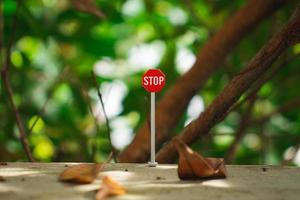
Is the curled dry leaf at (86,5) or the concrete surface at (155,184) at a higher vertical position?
the curled dry leaf at (86,5)

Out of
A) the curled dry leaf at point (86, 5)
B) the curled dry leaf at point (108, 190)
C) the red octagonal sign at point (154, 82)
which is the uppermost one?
the curled dry leaf at point (86, 5)

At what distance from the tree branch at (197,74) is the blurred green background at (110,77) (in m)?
0.35

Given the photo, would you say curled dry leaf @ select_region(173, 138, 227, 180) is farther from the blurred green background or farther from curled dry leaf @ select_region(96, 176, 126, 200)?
the blurred green background

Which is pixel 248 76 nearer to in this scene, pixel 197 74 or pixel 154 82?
pixel 154 82

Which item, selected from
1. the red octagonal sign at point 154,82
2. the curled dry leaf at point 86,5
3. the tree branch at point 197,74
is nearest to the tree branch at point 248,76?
the red octagonal sign at point 154,82

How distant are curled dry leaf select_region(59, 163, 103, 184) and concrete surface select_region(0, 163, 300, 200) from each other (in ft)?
0.04

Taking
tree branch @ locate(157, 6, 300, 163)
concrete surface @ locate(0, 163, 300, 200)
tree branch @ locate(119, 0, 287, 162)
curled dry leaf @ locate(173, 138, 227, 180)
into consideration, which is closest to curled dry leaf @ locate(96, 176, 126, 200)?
concrete surface @ locate(0, 163, 300, 200)

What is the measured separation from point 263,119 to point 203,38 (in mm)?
510

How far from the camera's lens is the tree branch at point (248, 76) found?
1.24 metres

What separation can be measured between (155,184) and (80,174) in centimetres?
12

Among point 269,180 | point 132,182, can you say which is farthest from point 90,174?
point 269,180

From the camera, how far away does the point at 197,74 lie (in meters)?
1.77

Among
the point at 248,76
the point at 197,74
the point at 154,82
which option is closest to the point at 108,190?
the point at 154,82

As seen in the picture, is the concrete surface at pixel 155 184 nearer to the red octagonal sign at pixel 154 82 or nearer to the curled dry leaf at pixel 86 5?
the red octagonal sign at pixel 154 82
